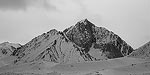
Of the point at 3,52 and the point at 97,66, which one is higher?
the point at 3,52

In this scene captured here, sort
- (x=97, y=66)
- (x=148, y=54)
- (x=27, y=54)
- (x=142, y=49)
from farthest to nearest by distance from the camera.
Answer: (x=27, y=54) → (x=142, y=49) → (x=148, y=54) → (x=97, y=66)

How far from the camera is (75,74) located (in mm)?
37844

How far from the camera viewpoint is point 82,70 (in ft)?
Result: 139

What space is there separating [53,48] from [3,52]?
210ft

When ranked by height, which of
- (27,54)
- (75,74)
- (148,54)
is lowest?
(75,74)

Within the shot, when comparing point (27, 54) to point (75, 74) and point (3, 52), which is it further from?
point (75, 74)

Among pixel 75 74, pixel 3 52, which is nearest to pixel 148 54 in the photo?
pixel 75 74

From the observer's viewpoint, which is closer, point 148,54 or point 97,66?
point 97,66

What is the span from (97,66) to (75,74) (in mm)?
7931

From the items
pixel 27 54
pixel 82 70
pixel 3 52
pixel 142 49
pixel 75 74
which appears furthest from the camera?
pixel 3 52

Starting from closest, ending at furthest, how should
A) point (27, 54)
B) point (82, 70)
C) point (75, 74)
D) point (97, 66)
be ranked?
point (75, 74) → point (82, 70) → point (97, 66) → point (27, 54)

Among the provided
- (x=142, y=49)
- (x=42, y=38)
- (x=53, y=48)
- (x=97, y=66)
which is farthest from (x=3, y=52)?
(x=97, y=66)

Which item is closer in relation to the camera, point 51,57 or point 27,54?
point 51,57

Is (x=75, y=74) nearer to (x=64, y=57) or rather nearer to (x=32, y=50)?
(x=64, y=57)
